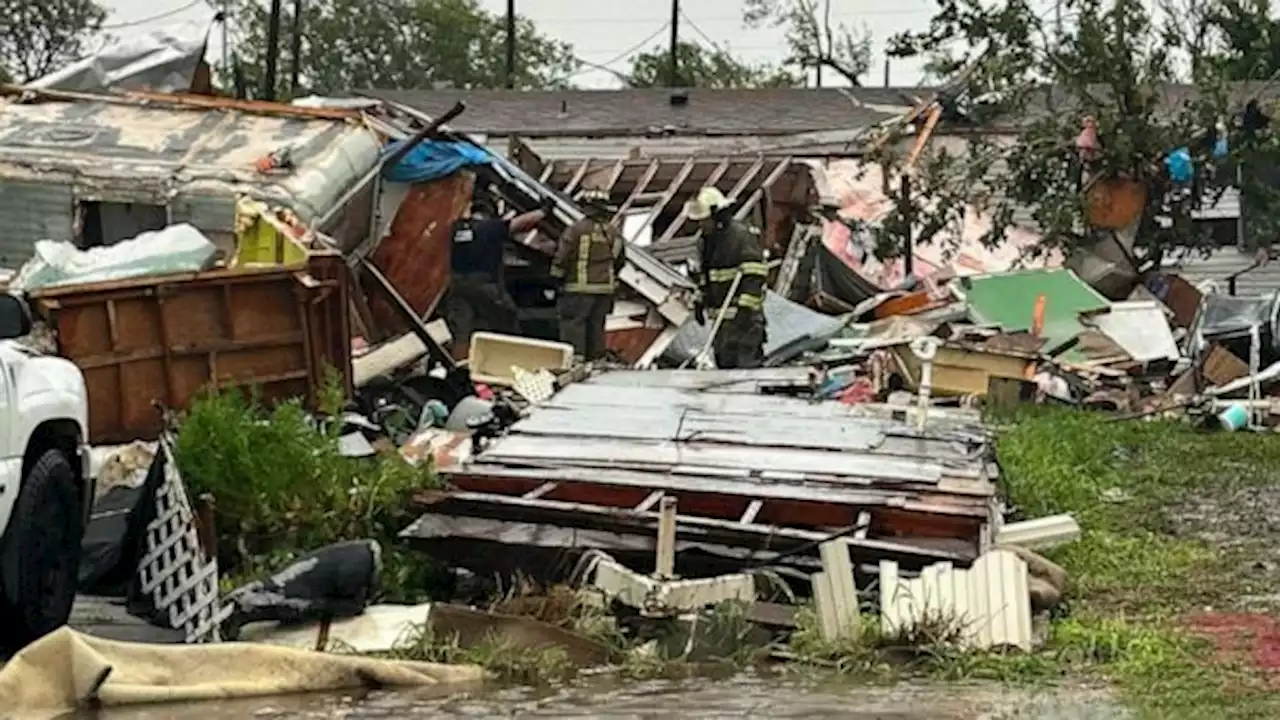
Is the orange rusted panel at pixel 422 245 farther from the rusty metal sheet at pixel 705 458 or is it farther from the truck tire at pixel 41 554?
the truck tire at pixel 41 554

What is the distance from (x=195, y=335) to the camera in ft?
42.4

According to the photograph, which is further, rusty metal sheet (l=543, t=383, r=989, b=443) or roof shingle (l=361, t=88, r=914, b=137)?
roof shingle (l=361, t=88, r=914, b=137)

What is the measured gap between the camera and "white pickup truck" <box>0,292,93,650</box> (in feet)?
24.7

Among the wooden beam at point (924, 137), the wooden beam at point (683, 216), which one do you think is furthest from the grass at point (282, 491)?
the wooden beam at point (683, 216)

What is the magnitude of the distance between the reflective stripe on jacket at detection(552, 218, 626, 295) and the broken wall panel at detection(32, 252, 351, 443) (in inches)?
238

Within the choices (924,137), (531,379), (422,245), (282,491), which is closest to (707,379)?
(531,379)

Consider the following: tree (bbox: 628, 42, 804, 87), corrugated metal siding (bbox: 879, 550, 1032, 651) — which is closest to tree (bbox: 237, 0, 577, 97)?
tree (bbox: 628, 42, 804, 87)

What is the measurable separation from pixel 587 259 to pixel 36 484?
1219cm

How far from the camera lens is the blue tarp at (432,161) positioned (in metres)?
20.1

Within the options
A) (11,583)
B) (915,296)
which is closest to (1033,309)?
(915,296)

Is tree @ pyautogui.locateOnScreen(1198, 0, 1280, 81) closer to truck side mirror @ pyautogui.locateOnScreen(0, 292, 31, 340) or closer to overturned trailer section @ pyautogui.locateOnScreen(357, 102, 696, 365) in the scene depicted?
overturned trailer section @ pyautogui.locateOnScreen(357, 102, 696, 365)

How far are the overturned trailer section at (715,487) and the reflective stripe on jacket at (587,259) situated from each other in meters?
6.31

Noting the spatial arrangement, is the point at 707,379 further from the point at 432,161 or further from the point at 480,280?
the point at 432,161

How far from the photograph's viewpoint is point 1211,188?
74.6 feet
